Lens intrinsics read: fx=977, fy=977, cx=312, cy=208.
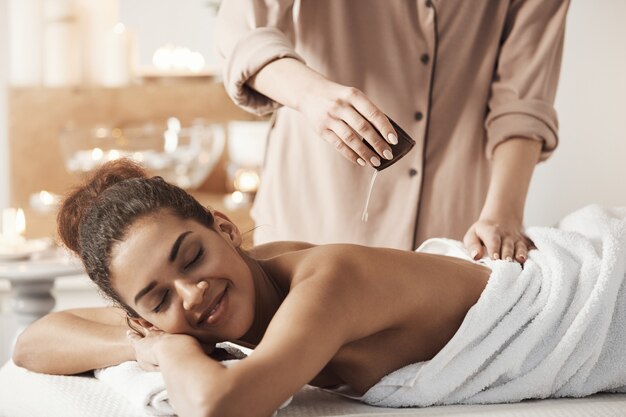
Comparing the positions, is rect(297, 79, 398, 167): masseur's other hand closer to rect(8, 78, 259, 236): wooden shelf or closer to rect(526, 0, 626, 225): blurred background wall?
rect(526, 0, 626, 225): blurred background wall

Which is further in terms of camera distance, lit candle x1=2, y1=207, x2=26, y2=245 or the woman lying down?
lit candle x1=2, y1=207, x2=26, y2=245

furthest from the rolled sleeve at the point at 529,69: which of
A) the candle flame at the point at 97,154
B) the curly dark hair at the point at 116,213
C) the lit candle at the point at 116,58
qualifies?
the lit candle at the point at 116,58

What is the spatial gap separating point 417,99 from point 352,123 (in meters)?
0.61

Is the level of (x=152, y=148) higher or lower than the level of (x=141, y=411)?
higher

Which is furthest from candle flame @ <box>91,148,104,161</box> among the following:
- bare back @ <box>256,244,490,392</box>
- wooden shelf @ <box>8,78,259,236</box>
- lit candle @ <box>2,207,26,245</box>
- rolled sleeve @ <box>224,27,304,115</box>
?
bare back @ <box>256,244,490,392</box>

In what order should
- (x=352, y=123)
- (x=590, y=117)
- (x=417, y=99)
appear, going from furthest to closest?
(x=590, y=117) → (x=417, y=99) → (x=352, y=123)

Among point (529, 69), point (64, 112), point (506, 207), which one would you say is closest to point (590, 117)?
point (529, 69)

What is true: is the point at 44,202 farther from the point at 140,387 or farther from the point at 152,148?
the point at 140,387

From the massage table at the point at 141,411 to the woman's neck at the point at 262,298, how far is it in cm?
12

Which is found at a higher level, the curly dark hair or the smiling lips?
the curly dark hair

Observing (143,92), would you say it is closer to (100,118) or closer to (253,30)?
(100,118)

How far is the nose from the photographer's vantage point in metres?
1.32

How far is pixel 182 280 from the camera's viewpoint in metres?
1.34

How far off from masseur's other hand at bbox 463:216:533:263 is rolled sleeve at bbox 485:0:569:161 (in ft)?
0.97
